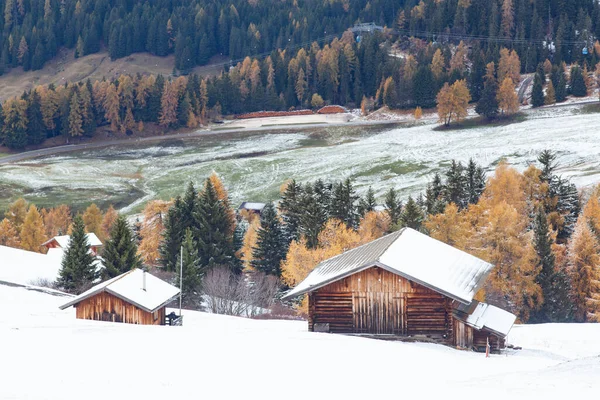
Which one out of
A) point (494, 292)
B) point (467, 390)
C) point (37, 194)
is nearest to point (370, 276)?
point (467, 390)

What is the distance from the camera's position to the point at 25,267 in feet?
173

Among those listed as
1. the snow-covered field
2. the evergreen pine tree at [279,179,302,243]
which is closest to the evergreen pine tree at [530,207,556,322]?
the evergreen pine tree at [279,179,302,243]

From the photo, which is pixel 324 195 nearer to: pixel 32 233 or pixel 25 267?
pixel 25 267

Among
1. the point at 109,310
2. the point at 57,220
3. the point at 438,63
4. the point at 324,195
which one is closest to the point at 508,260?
the point at 324,195

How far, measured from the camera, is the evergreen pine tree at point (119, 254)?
48.7 m

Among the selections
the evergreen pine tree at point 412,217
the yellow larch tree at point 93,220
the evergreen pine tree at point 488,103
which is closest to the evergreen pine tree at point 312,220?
the evergreen pine tree at point 412,217

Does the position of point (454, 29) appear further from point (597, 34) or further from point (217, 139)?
point (217, 139)

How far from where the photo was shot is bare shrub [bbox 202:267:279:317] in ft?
156

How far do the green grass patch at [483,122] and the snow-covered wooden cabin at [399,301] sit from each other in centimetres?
9686

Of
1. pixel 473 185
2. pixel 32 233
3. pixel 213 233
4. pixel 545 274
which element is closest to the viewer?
pixel 545 274

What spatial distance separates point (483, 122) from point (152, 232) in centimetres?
7459

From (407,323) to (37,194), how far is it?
3446 inches

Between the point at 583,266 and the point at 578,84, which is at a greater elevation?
the point at 578,84

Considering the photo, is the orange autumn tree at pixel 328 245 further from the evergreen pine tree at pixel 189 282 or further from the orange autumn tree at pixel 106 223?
the orange autumn tree at pixel 106 223
